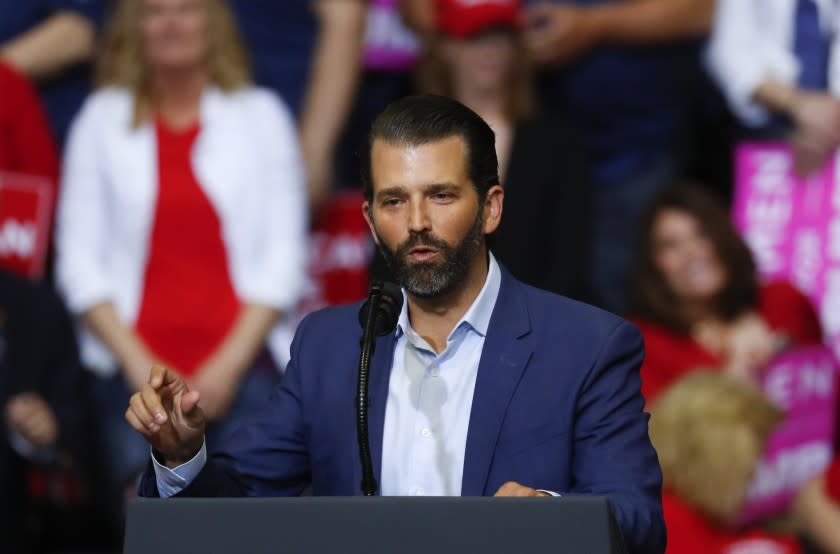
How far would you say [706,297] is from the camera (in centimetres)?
450

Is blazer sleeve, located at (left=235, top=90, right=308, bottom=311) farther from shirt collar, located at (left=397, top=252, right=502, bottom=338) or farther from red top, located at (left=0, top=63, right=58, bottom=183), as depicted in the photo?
shirt collar, located at (left=397, top=252, right=502, bottom=338)

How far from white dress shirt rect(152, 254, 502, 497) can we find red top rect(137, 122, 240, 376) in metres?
1.85

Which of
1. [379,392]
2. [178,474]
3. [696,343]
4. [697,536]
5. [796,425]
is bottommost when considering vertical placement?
[697,536]

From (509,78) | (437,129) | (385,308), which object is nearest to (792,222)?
(509,78)

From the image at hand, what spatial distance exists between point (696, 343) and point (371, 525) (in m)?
2.68

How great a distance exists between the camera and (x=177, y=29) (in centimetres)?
434

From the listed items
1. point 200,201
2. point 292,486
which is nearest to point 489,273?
point 292,486

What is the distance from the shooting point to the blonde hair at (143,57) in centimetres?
436

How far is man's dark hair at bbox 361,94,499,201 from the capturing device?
2.33 metres

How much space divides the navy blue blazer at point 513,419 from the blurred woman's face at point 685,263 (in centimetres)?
211

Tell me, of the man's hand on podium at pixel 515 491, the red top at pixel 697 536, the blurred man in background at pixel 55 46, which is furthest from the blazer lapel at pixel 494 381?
the blurred man in background at pixel 55 46

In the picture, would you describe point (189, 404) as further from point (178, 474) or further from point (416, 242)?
point (416, 242)

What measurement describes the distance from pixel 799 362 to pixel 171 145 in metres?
1.80

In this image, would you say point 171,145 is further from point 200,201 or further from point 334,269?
point 334,269
